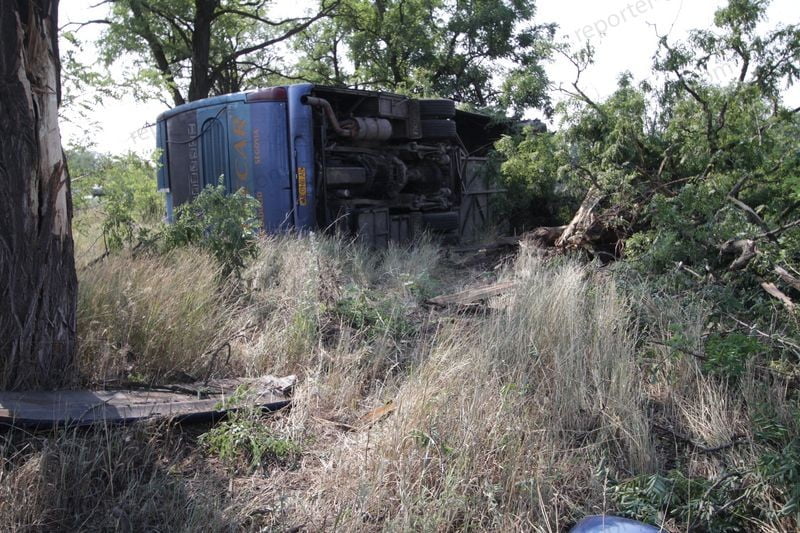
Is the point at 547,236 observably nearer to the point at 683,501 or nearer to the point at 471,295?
the point at 471,295

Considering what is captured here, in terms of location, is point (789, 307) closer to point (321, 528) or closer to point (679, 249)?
point (679, 249)

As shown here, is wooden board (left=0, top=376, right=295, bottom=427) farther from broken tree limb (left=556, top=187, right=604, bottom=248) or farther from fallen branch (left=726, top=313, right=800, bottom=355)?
broken tree limb (left=556, top=187, right=604, bottom=248)

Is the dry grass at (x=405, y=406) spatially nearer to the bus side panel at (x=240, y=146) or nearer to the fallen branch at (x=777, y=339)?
the fallen branch at (x=777, y=339)

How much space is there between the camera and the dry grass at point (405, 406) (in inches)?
135

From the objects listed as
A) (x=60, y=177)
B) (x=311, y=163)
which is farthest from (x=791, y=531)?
(x=311, y=163)

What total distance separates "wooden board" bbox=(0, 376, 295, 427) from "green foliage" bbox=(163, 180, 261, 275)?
6.74ft

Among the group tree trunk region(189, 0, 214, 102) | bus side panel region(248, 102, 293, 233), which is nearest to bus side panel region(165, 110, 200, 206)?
bus side panel region(248, 102, 293, 233)

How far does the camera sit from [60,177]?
428cm

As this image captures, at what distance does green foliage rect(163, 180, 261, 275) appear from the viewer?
6578 mm

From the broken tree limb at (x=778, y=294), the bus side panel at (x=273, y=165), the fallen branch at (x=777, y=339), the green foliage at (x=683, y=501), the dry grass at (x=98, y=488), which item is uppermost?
the bus side panel at (x=273, y=165)

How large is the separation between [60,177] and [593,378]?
131 inches

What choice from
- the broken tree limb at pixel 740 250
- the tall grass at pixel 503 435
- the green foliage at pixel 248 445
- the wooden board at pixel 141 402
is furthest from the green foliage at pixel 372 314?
the broken tree limb at pixel 740 250

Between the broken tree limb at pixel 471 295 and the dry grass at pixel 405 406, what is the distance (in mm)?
254

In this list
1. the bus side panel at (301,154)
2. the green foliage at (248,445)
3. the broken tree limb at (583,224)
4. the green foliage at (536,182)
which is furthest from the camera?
the bus side panel at (301,154)
